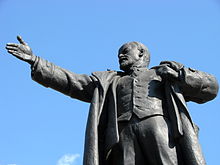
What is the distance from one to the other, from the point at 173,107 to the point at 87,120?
1.36 m

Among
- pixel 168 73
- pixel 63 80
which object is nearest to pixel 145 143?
pixel 168 73

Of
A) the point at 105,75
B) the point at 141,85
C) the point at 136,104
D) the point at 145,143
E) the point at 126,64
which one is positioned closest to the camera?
the point at 145,143

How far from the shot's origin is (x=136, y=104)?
22.2ft

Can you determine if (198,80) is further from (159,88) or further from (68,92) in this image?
(68,92)

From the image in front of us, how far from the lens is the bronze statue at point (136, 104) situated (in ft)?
A: 21.1

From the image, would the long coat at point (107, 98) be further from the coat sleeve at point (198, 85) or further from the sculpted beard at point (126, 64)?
the sculpted beard at point (126, 64)

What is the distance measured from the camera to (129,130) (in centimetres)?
660

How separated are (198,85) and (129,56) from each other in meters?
1.42

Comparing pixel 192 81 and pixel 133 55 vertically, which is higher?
pixel 133 55

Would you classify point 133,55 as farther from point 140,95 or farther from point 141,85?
point 140,95

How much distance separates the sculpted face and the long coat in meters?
0.23

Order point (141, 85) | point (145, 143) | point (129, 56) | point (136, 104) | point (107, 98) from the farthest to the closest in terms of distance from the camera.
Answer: point (129, 56) → point (107, 98) → point (141, 85) → point (136, 104) → point (145, 143)

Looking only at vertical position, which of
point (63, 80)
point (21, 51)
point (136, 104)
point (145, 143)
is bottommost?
point (145, 143)

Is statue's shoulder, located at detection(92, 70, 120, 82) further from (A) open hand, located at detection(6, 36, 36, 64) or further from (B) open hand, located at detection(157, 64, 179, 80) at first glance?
(A) open hand, located at detection(6, 36, 36, 64)
